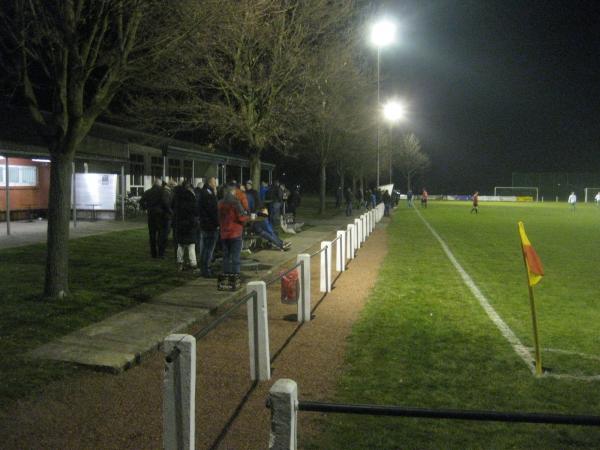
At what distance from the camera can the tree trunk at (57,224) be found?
9.18 m

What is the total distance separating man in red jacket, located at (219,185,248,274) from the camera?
10641 millimetres

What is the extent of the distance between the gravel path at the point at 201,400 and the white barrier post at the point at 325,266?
2.54 metres

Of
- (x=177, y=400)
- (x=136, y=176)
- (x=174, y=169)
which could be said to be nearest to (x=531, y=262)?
(x=177, y=400)

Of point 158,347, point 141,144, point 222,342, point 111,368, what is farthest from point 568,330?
point 141,144

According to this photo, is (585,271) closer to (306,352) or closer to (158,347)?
(306,352)

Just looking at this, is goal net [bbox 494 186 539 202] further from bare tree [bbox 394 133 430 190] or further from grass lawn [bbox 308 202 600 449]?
grass lawn [bbox 308 202 600 449]

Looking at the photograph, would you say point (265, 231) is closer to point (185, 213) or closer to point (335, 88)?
point (185, 213)

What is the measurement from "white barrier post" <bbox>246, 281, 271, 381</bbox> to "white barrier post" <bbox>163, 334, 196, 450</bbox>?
7.86 feet

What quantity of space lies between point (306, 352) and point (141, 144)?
2302 cm

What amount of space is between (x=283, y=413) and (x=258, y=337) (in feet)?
10.6

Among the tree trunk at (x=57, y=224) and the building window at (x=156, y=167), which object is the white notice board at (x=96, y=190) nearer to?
the building window at (x=156, y=167)

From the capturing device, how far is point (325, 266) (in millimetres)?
11055

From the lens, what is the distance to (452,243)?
2105 cm

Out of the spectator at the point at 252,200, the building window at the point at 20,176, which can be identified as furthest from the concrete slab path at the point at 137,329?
the building window at the point at 20,176
